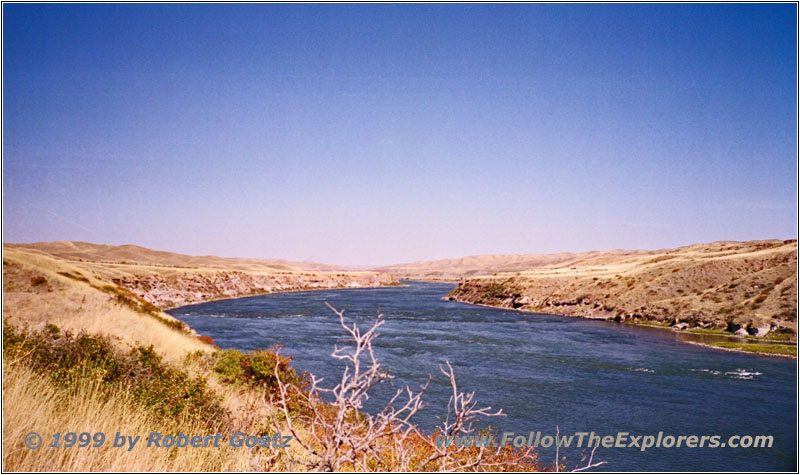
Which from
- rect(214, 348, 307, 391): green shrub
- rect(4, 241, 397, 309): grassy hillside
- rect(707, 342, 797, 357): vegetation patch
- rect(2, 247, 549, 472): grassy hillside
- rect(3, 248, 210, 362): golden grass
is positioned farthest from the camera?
rect(4, 241, 397, 309): grassy hillside

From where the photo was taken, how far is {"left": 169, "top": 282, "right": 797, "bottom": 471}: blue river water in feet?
54.2

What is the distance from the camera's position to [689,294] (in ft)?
155

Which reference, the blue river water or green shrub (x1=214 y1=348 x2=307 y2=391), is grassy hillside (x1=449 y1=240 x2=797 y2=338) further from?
green shrub (x1=214 y1=348 x2=307 y2=391)

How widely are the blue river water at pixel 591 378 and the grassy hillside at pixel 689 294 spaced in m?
4.99

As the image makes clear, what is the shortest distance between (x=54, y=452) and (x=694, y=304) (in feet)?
163

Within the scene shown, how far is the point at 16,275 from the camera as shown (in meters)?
29.9

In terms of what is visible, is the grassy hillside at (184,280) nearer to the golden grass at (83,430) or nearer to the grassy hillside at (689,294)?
the golden grass at (83,430)

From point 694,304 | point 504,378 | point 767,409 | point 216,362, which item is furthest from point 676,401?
point 694,304

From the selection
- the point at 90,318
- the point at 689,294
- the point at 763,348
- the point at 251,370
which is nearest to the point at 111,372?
the point at 251,370

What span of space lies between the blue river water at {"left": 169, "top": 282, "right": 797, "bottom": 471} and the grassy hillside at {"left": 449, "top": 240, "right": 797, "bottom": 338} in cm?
499

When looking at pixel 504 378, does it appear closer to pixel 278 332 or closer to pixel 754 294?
pixel 278 332

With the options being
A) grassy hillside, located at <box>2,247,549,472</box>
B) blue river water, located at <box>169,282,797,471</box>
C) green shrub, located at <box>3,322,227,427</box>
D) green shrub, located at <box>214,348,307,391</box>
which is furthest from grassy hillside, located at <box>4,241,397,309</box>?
green shrub, located at <box>3,322,227,427</box>

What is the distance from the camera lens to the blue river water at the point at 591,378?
54.2 ft

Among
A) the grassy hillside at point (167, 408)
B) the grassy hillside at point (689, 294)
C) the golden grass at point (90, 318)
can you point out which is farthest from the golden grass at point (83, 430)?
the grassy hillside at point (689, 294)
